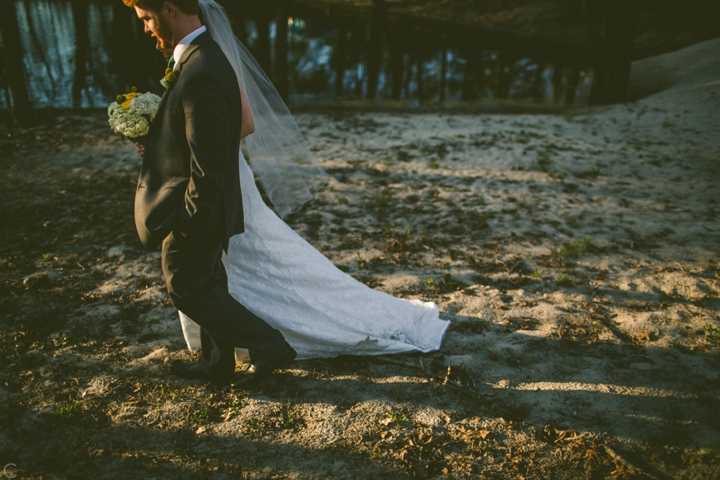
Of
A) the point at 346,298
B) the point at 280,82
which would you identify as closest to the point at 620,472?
the point at 346,298

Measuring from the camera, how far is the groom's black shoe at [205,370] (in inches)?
114

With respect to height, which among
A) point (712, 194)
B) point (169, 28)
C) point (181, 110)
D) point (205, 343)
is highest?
point (169, 28)

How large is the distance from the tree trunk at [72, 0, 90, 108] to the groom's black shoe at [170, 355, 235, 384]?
388 inches

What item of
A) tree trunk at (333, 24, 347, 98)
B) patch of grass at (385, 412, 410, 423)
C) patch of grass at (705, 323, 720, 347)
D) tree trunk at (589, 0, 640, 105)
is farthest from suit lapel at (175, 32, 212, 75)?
tree trunk at (333, 24, 347, 98)

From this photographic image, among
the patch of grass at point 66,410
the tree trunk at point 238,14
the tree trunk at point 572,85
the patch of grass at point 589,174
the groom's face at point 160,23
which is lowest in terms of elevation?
the patch of grass at point 66,410

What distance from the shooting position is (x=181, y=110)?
220 centimetres

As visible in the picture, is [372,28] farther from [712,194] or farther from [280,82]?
[712,194]

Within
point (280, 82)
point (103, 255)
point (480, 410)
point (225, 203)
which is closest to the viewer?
point (225, 203)

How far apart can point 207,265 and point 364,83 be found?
14017 mm

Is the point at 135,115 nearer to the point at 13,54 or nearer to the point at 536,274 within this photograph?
the point at 536,274

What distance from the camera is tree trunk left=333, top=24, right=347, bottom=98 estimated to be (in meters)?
15.1

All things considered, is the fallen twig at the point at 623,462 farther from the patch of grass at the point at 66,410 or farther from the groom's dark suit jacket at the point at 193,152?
the patch of grass at the point at 66,410

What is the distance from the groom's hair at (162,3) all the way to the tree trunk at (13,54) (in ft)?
25.2

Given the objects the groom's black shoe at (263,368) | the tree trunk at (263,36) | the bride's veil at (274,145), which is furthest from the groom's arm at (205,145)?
the tree trunk at (263,36)
